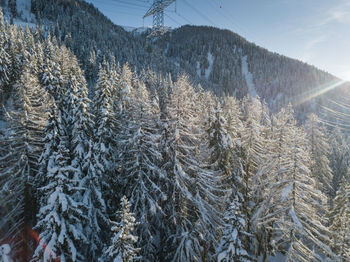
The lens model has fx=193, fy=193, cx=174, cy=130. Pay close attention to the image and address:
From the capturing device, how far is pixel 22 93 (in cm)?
1753

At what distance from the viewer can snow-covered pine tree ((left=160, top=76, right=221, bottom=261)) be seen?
1540cm

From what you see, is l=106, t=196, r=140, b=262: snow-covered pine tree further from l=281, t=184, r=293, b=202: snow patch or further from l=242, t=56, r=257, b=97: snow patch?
l=242, t=56, r=257, b=97: snow patch

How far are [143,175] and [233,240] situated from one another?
8.35 meters

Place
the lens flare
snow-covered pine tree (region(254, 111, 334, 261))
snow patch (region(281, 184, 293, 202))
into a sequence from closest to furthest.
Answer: snow-covered pine tree (region(254, 111, 334, 261)), snow patch (region(281, 184, 293, 202)), the lens flare

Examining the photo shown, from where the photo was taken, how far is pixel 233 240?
37.7ft

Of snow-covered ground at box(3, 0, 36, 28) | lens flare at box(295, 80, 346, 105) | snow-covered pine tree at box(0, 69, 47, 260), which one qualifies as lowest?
snow-covered pine tree at box(0, 69, 47, 260)

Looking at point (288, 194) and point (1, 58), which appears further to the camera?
point (1, 58)

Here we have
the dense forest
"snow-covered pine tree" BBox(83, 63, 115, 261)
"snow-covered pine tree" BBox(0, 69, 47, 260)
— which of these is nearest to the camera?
the dense forest

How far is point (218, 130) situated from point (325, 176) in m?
23.1

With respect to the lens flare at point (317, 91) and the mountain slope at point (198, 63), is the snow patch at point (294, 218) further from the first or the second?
the lens flare at point (317, 91)

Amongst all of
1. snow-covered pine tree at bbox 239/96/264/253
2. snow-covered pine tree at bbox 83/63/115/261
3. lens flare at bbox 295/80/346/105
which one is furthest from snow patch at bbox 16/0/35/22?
lens flare at bbox 295/80/346/105

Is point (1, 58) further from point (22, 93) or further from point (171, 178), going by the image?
point (171, 178)

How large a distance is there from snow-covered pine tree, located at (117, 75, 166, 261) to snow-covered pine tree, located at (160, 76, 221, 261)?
3.16ft

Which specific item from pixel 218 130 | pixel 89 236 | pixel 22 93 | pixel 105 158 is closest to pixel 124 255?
pixel 89 236
